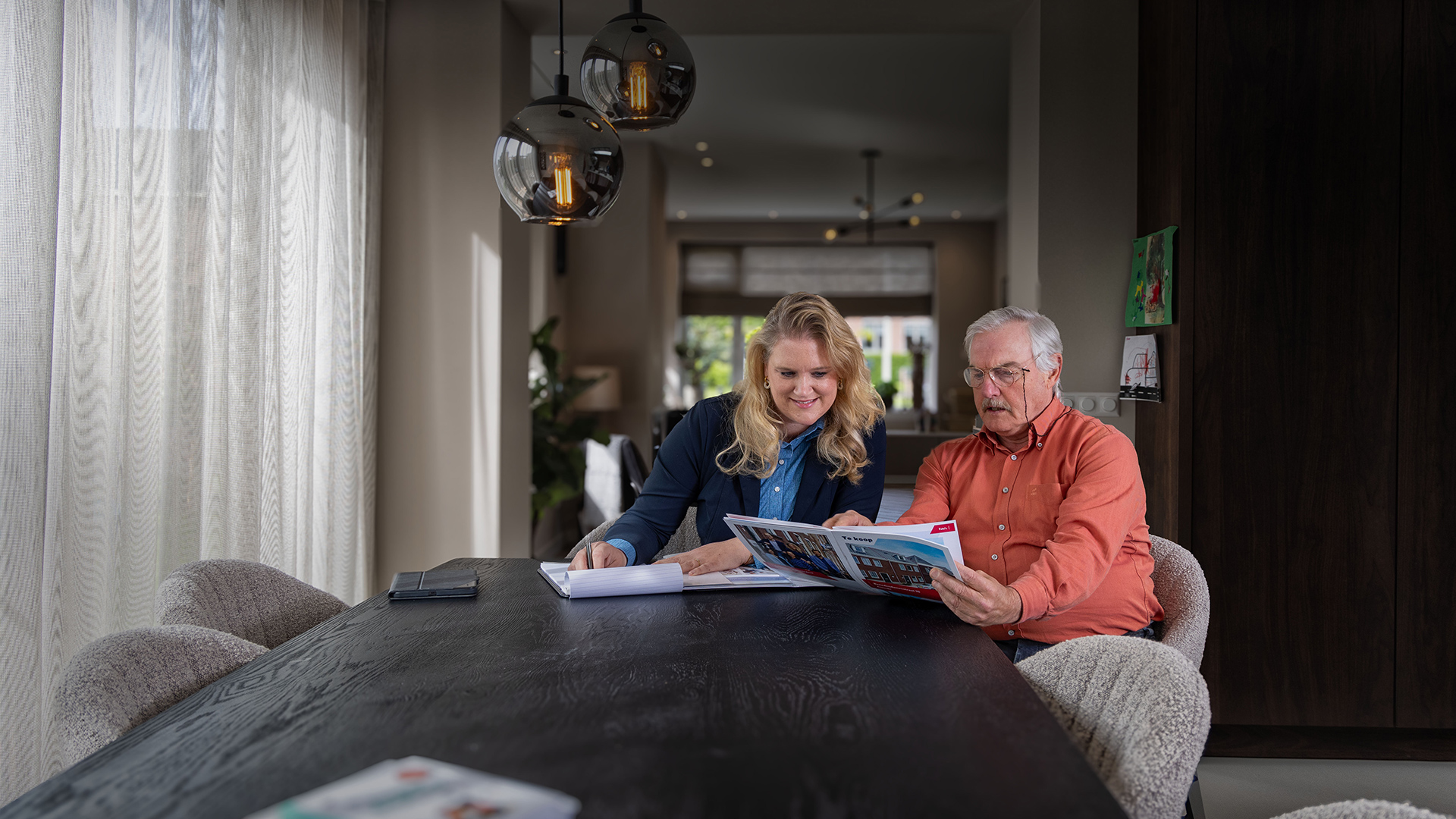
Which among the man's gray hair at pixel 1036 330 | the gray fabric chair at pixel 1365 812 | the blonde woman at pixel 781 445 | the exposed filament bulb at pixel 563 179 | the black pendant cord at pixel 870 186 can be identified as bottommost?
the gray fabric chair at pixel 1365 812

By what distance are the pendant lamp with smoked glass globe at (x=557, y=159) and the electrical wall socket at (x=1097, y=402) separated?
2.28 meters

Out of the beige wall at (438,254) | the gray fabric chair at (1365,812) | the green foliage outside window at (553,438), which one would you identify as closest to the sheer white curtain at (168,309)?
the beige wall at (438,254)

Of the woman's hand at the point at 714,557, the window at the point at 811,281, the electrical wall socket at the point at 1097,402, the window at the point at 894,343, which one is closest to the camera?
the woman's hand at the point at 714,557

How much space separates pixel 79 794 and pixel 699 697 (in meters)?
0.58

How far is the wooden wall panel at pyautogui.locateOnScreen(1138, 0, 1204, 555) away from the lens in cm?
287

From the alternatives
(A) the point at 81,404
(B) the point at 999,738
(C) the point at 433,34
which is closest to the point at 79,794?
(B) the point at 999,738

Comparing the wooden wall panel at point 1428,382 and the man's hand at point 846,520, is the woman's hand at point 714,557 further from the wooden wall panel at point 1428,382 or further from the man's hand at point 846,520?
the wooden wall panel at point 1428,382

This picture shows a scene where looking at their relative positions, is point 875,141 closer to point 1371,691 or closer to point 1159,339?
point 1159,339

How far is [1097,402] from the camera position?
3.38 m

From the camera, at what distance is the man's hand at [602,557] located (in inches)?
71.3

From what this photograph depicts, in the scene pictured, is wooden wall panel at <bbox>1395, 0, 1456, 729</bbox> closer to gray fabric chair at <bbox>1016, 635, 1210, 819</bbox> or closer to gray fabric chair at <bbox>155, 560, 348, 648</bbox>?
gray fabric chair at <bbox>1016, 635, 1210, 819</bbox>

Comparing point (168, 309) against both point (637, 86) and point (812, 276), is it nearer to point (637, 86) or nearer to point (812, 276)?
point (637, 86)

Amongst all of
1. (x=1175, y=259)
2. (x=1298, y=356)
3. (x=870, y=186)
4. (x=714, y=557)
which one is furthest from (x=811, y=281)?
(x=714, y=557)

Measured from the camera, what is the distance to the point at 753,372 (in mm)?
2090
